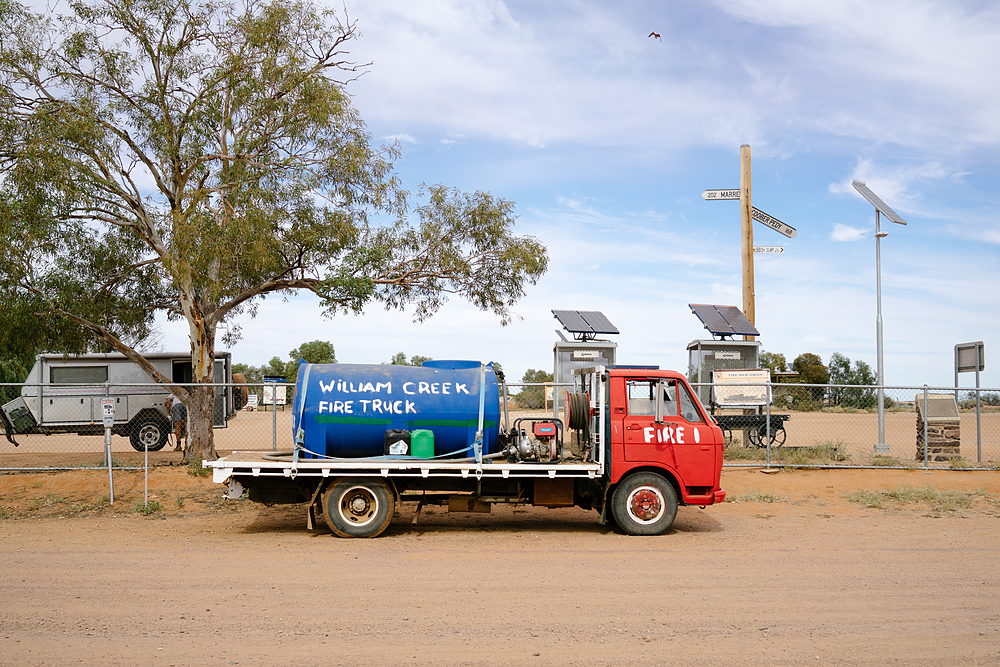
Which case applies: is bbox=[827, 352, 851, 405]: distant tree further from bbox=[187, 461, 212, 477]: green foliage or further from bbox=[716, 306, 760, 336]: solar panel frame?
bbox=[187, 461, 212, 477]: green foliage

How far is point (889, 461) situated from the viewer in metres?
17.5

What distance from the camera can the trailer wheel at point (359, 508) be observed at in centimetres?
1104

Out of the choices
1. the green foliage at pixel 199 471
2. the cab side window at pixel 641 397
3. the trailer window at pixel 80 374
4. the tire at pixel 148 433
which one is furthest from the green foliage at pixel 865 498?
the trailer window at pixel 80 374

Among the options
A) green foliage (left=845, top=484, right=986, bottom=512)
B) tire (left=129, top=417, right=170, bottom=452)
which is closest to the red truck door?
green foliage (left=845, top=484, right=986, bottom=512)

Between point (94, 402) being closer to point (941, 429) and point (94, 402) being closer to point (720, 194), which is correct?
point (720, 194)

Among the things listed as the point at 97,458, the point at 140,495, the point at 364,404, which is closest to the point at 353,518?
the point at 364,404

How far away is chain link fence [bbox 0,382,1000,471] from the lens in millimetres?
17375

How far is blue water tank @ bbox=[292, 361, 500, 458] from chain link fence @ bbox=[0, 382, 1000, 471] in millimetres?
2339

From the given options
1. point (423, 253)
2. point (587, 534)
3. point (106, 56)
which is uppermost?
point (106, 56)

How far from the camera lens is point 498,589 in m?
8.04

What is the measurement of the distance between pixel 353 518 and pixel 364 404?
165 centimetres

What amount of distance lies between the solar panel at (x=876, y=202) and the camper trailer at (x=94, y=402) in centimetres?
1833

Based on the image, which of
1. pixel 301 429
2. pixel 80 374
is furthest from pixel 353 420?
pixel 80 374

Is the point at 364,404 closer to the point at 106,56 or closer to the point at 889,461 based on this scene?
the point at 106,56
